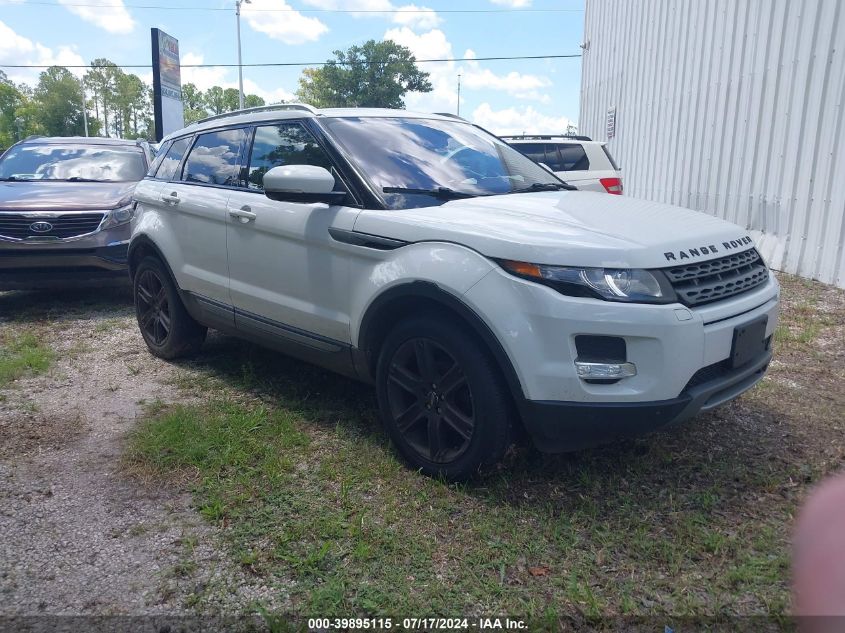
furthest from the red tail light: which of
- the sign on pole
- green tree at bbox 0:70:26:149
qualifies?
green tree at bbox 0:70:26:149

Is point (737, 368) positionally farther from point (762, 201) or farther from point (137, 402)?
point (762, 201)

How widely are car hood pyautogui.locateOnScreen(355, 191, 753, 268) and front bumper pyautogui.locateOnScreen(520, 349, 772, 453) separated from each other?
0.54 metres

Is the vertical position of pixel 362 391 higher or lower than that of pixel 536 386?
lower

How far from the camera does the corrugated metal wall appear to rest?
23.9 feet

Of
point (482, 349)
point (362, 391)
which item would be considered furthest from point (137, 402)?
point (482, 349)

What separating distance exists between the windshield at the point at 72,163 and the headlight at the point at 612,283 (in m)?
6.65

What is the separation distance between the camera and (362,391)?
4.57 metres

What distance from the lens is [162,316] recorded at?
5.27 meters

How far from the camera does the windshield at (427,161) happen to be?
3.61 m

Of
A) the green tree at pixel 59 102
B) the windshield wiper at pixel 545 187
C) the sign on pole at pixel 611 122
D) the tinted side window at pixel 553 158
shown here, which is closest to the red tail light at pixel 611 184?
the tinted side window at pixel 553 158

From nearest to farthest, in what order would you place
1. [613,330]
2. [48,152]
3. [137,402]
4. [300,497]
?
1. [613,330]
2. [300,497]
3. [137,402]
4. [48,152]

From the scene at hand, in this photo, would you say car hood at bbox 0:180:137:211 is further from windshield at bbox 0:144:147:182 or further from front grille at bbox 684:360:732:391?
front grille at bbox 684:360:732:391

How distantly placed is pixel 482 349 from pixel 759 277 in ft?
4.73

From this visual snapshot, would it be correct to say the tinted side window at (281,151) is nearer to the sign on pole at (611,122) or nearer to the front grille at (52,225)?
A: the front grille at (52,225)
